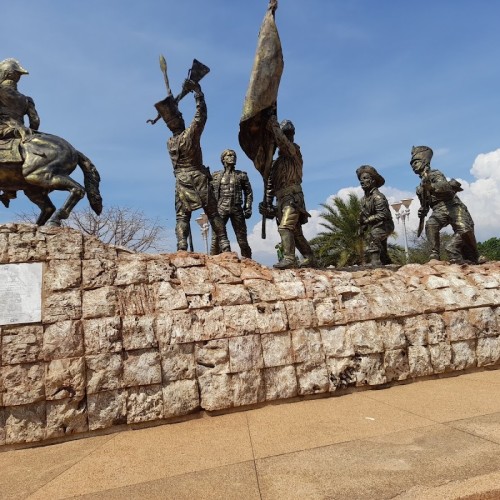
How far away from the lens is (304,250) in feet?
21.5

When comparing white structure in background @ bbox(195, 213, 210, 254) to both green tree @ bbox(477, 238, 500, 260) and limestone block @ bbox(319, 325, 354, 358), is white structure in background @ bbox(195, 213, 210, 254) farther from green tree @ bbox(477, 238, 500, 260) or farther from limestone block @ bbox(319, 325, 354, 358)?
green tree @ bbox(477, 238, 500, 260)

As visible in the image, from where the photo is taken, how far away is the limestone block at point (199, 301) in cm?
404

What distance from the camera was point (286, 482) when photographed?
7.61 ft

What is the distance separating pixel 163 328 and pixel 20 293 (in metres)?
1.23

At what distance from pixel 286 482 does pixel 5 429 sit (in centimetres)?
241

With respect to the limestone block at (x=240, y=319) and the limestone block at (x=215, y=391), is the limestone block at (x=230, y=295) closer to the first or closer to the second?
the limestone block at (x=240, y=319)

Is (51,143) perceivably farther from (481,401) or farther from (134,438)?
(481,401)

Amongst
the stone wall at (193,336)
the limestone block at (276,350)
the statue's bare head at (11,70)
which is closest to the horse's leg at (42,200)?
the statue's bare head at (11,70)

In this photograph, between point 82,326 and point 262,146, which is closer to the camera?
point 82,326

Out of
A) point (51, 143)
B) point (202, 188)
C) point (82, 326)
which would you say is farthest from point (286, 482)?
point (51, 143)

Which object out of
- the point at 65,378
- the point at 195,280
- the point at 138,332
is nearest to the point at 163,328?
the point at 138,332

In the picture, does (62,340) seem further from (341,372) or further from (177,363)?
(341,372)

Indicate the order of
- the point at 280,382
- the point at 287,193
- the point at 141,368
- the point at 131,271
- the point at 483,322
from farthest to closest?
the point at 287,193 → the point at 483,322 → the point at 131,271 → the point at 280,382 → the point at 141,368

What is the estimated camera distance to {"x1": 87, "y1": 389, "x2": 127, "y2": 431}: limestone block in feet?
11.8
